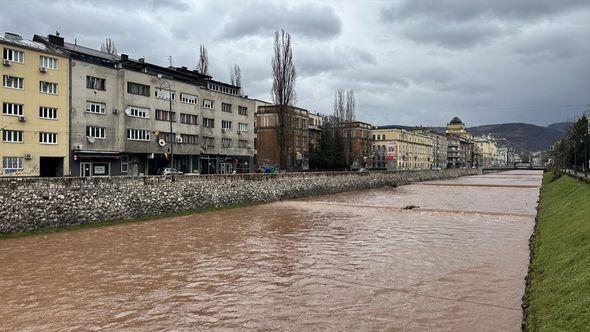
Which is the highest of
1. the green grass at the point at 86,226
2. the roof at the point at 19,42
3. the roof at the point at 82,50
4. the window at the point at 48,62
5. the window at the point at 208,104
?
the roof at the point at 82,50

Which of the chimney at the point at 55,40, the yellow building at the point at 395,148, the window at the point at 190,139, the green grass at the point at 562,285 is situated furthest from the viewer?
the yellow building at the point at 395,148

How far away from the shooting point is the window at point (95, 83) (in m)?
53.2

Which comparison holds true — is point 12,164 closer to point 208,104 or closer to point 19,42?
point 19,42

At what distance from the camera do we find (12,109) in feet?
152

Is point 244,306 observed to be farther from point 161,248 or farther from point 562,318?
point 161,248

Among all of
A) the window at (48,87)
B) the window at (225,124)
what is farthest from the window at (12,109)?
the window at (225,124)

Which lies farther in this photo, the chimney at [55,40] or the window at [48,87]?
the chimney at [55,40]

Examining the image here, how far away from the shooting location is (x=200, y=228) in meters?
31.1

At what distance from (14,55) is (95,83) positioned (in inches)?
368

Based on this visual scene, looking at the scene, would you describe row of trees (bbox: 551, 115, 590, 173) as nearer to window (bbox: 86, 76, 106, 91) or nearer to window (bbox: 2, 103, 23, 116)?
window (bbox: 86, 76, 106, 91)

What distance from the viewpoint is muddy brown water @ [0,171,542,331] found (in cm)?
1251

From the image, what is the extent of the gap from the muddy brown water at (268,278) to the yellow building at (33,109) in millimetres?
23196

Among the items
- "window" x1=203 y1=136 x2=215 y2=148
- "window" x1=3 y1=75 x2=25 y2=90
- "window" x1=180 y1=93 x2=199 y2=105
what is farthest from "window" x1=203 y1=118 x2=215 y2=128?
"window" x1=3 y1=75 x2=25 y2=90

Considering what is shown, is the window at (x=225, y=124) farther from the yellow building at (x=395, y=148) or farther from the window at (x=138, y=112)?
the yellow building at (x=395, y=148)
